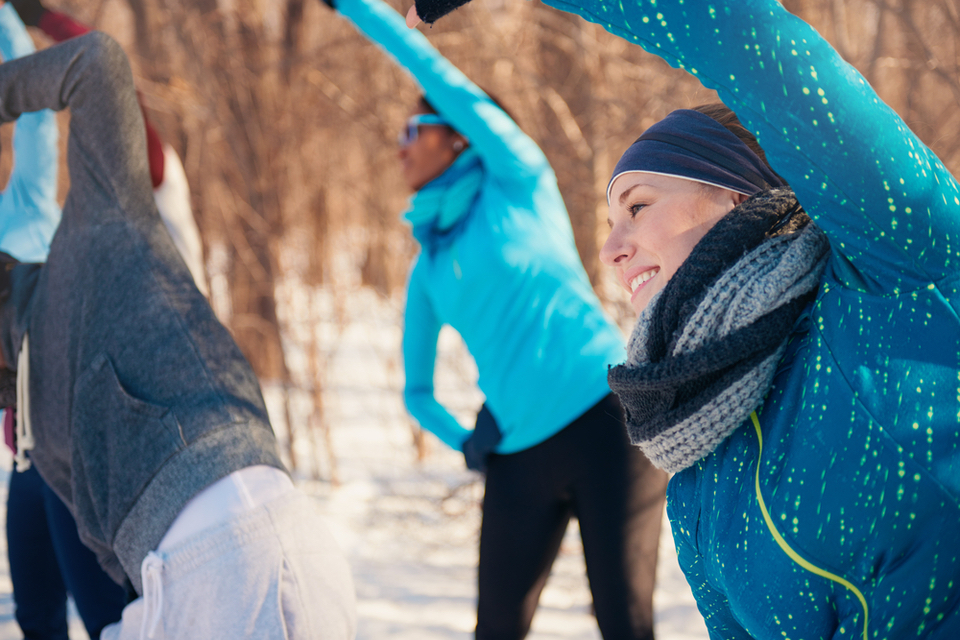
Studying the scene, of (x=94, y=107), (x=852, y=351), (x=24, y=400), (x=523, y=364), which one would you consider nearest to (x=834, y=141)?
(x=852, y=351)

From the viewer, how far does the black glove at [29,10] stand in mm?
1914

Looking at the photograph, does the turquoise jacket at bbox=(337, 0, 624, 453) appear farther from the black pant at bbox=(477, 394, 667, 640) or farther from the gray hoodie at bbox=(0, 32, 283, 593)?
Result: the gray hoodie at bbox=(0, 32, 283, 593)

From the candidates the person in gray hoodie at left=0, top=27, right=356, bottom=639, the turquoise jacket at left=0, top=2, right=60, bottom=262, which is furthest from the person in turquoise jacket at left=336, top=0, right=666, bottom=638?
the turquoise jacket at left=0, top=2, right=60, bottom=262

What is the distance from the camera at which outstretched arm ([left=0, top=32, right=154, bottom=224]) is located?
152cm

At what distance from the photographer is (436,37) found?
4012mm

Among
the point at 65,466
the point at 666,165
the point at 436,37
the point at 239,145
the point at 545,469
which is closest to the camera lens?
the point at 666,165

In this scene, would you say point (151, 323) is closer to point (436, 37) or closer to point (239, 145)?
point (436, 37)

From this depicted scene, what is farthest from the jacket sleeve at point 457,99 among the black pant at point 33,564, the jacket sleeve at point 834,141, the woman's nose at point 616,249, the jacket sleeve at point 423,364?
the black pant at point 33,564

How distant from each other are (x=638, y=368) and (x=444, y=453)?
440 cm

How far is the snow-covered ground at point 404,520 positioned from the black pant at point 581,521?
112 cm

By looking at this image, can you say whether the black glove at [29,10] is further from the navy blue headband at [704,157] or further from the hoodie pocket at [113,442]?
the navy blue headband at [704,157]

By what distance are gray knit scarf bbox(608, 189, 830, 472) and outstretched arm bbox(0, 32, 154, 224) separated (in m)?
1.19

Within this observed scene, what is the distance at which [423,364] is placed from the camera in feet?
8.20

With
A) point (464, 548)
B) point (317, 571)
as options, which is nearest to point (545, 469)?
point (317, 571)
